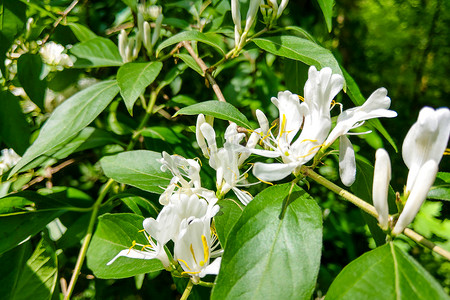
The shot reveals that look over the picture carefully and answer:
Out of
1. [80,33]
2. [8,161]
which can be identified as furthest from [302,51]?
[8,161]

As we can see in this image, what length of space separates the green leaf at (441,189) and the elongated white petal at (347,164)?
0.13 metres

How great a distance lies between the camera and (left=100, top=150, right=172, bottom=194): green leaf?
0.60 metres

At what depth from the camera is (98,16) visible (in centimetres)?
120

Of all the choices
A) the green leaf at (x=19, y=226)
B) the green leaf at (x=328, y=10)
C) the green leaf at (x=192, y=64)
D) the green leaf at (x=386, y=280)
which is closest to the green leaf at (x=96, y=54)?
the green leaf at (x=192, y=64)

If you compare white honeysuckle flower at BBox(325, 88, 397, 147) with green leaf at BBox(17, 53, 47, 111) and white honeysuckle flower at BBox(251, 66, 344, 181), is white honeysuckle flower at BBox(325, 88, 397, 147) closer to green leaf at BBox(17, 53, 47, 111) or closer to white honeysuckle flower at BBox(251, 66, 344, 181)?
white honeysuckle flower at BBox(251, 66, 344, 181)

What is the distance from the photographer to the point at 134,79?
2.16 feet

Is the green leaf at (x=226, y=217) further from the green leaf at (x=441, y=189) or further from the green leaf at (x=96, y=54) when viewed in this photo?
the green leaf at (x=96, y=54)

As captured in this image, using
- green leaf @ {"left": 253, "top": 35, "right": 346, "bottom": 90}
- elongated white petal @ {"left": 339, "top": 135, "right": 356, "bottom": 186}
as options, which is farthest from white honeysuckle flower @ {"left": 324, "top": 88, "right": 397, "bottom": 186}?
green leaf @ {"left": 253, "top": 35, "right": 346, "bottom": 90}

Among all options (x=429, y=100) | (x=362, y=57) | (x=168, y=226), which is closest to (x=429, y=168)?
(x=168, y=226)

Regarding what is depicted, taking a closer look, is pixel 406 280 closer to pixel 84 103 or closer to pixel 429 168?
pixel 429 168

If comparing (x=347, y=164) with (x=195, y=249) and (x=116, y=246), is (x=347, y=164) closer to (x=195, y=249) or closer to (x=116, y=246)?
(x=195, y=249)

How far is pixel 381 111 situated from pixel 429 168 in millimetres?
94

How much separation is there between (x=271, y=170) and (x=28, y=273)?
18.8 inches

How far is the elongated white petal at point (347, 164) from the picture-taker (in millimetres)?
451
